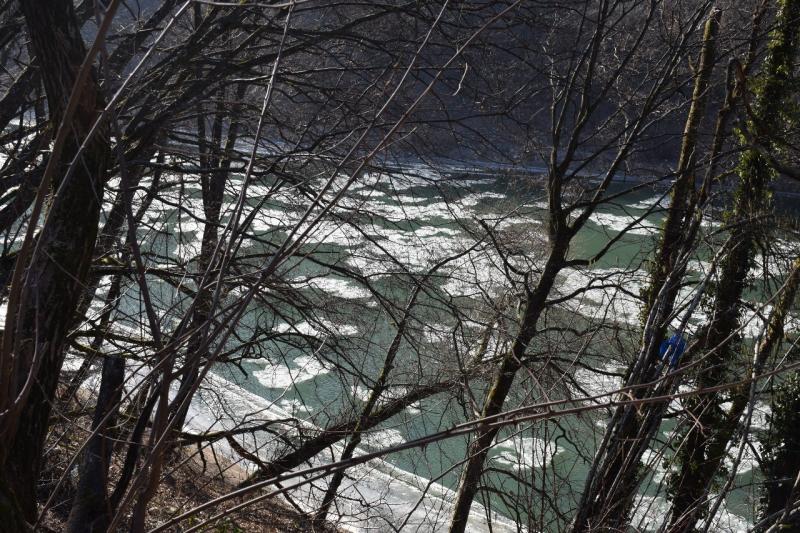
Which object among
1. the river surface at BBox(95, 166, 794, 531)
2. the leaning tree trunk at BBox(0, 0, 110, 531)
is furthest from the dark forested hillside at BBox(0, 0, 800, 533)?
the river surface at BBox(95, 166, 794, 531)

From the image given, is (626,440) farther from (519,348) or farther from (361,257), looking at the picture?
(519,348)

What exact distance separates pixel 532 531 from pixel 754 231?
1755 millimetres

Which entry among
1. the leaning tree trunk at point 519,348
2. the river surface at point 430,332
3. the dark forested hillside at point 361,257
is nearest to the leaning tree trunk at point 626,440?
the dark forested hillside at point 361,257

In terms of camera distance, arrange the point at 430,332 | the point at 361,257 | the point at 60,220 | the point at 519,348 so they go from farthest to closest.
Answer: the point at 519,348 < the point at 430,332 < the point at 361,257 < the point at 60,220

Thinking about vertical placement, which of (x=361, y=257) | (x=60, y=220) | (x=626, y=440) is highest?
(x=361, y=257)

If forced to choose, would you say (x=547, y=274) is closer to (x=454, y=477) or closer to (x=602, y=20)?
(x=602, y=20)

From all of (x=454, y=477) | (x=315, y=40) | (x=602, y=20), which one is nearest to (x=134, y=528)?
(x=315, y=40)

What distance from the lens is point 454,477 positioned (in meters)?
11.9

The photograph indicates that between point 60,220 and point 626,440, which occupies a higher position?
point 60,220

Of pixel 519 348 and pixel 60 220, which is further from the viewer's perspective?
pixel 519 348

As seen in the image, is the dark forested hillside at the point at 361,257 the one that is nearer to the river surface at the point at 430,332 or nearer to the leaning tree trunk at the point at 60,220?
the leaning tree trunk at the point at 60,220

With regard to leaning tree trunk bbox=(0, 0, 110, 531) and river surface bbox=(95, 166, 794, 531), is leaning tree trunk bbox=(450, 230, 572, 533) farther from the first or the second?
leaning tree trunk bbox=(0, 0, 110, 531)

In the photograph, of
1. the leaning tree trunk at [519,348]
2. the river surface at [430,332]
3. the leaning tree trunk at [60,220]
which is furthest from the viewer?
the leaning tree trunk at [519,348]

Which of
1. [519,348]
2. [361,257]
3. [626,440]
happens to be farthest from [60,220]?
[519,348]
